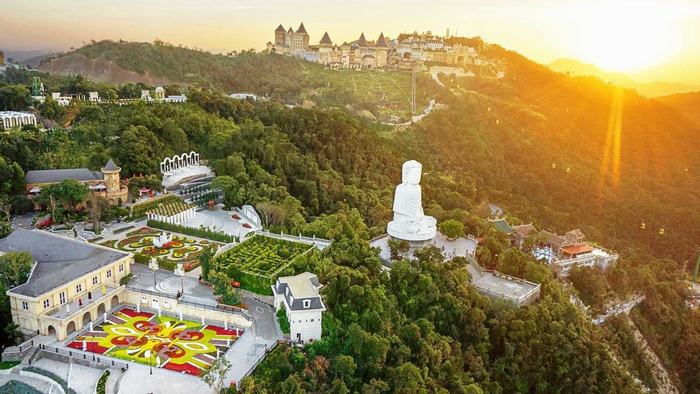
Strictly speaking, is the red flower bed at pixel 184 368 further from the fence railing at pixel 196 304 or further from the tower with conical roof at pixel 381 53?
the tower with conical roof at pixel 381 53

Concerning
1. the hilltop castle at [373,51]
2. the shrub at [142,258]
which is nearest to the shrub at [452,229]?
the shrub at [142,258]

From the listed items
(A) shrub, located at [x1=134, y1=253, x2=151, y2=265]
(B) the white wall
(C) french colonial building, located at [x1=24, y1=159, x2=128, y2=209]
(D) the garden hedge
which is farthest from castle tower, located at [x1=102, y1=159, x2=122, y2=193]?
(B) the white wall

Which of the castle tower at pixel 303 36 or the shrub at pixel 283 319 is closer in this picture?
the shrub at pixel 283 319

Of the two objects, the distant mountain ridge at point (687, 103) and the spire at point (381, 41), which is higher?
the spire at point (381, 41)

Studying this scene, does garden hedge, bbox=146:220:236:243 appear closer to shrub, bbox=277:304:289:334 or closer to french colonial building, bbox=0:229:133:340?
french colonial building, bbox=0:229:133:340

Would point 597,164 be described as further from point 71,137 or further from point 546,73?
point 71,137

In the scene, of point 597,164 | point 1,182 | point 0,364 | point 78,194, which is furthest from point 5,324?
point 597,164
